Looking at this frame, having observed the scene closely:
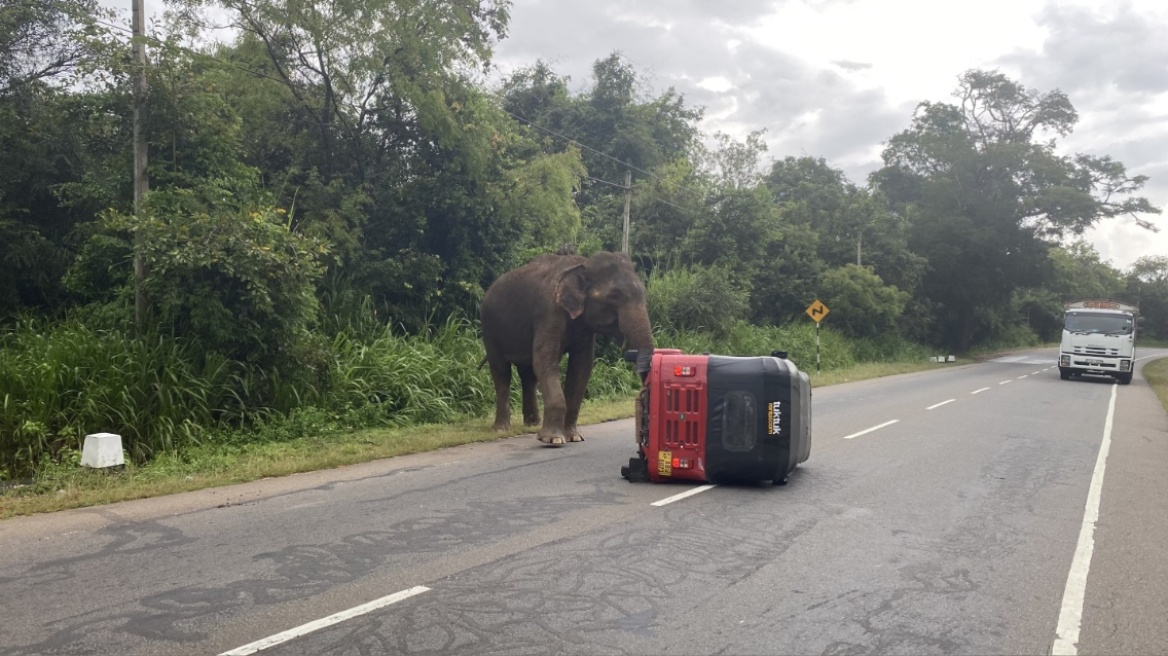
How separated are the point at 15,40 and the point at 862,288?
94.5ft

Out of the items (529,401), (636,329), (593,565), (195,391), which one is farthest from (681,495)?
(195,391)

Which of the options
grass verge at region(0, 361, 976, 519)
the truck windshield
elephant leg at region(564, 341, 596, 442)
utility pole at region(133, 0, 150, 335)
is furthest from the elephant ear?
the truck windshield

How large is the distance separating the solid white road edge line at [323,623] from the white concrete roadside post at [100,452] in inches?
193

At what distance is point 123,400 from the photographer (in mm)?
9883

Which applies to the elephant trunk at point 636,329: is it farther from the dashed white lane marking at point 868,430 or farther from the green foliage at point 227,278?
the green foliage at point 227,278

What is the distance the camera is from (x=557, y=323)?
11.3 metres

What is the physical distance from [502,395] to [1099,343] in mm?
24348

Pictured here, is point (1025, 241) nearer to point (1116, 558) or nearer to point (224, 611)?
point (1116, 558)

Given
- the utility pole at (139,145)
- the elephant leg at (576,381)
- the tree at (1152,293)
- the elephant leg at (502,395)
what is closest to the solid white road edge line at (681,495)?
the elephant leg at (576,381)

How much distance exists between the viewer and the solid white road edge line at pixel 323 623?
4.22 meters

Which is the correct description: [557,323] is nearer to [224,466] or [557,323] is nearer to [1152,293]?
[224,466]

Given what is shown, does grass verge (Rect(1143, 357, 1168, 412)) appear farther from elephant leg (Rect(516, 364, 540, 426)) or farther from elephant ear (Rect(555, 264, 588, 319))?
elephant ear (Rect(555, 264, 588, 319))

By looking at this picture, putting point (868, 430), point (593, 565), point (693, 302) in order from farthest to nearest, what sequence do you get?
point (693, 302) → point (868, 430) → point (593, 565)

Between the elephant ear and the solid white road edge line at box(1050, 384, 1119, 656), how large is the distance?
5.74 m
